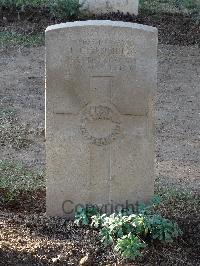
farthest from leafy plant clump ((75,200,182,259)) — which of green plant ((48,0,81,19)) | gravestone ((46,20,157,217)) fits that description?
green plant ((48,0,81,19))

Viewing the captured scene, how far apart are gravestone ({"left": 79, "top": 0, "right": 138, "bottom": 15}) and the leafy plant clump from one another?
6086 mm

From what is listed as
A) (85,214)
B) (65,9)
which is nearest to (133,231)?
(85,214)

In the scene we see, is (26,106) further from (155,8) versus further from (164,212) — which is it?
(155,8)

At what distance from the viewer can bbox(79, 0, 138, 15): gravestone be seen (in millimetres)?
10242

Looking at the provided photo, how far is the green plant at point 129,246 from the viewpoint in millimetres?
4312

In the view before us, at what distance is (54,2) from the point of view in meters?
10.5

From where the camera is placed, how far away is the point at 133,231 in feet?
14.7

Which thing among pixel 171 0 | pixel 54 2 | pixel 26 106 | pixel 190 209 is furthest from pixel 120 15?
pixel 190 209

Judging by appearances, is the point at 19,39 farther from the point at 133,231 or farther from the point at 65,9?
the point at 133,231

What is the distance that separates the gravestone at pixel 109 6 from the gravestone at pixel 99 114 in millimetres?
5743

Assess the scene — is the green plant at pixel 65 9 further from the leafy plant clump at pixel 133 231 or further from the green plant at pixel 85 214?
the leafy plant clump at pixel 133 231

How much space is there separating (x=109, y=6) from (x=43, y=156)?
15.0ft

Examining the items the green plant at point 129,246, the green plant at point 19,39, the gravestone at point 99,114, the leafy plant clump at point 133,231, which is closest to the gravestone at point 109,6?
the green plant at point 19,39

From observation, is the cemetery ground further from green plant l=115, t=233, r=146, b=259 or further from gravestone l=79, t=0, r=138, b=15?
gravestone l=79, t=0, r=138, b=15
